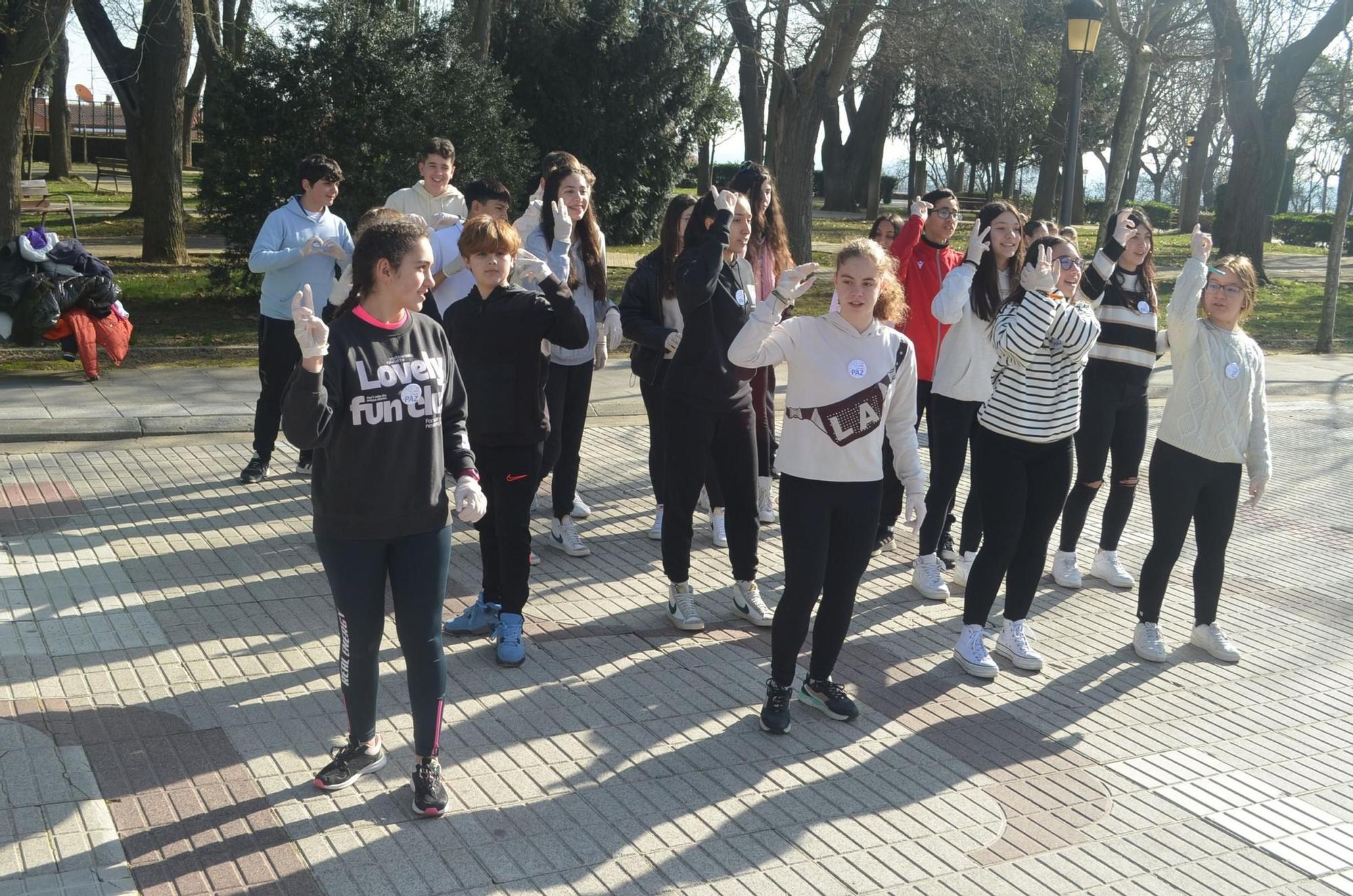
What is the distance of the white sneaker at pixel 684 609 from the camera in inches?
230

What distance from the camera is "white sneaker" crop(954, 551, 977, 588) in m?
6.72

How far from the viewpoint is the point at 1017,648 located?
5.66m

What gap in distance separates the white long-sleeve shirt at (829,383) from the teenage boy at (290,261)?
3.71 m

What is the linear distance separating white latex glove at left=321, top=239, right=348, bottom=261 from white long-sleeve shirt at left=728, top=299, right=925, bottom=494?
346 cm

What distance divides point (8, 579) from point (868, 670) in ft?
13.5

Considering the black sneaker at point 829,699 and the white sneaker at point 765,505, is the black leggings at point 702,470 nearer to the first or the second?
the black sneaker at point 829,699

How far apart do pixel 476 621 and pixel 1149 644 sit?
3115 millimetres

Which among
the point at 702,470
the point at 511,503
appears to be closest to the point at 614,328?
the point at 702,470

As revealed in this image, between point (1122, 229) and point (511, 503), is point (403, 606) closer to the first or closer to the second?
point (511, 503)

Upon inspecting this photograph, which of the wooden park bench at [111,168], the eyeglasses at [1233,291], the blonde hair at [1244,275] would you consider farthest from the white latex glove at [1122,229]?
the wooden park bench at [111,168]

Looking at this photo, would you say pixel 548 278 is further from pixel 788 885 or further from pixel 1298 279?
pixel 1298 279

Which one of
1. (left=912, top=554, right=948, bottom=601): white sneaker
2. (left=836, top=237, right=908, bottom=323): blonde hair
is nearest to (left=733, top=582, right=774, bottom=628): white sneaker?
(left=912, top=554, right=948, bottom=601): white sneaker

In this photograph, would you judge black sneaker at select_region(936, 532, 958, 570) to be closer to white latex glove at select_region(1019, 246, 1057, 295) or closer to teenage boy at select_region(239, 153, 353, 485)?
white latex glove at select_region(1019, 246, 1057, 295)

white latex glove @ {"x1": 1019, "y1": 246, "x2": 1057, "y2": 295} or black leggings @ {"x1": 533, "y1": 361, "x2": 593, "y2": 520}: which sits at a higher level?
white latex glove @ {"x1": 1019, "y1": 246, "x2": 1057, "y2": 295}
